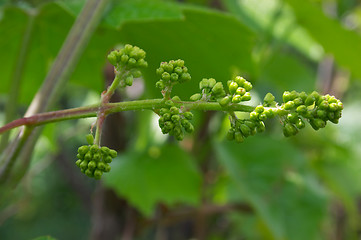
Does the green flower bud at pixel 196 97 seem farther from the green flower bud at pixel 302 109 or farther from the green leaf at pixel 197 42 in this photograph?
the green leaf at pixel 197 42

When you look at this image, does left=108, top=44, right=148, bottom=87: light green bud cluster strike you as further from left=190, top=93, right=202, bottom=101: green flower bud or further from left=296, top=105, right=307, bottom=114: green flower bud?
left=296, top=105, right=307, bottom=114: green flower bud

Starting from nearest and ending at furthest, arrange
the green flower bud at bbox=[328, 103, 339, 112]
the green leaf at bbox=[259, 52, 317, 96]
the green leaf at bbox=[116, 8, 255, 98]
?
the green flower bud at bbox=[328, 103, 339, 112] → the green leaf at bbox=[116, 8, 255, 98] → the green leaf at bbox=[259, 52, 317, 96]

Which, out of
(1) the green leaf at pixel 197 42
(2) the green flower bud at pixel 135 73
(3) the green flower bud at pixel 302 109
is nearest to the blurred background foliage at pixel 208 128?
(1) the green leaf at pixel 197 42

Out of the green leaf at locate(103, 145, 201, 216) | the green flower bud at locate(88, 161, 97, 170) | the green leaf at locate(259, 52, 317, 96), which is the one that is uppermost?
the green leaf at locate(259, 52, 317, 96)

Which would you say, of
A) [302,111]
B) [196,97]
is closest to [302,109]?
[302,111]

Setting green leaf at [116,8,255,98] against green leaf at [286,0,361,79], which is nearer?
green leaf at [116,8,255,98]

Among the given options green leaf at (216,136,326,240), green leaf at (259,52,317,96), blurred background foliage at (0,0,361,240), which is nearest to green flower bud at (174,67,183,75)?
blurred background foliage at (0,0,361,240)
